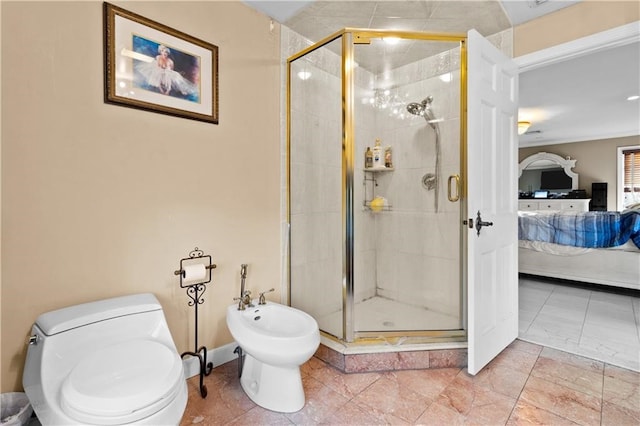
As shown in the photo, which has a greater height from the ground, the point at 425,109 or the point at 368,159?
the point at 425,109

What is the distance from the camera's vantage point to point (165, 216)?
5.83 feet

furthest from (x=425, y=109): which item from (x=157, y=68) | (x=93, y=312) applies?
(x=93, y=312)

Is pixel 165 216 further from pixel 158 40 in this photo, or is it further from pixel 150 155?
pixel 158 40

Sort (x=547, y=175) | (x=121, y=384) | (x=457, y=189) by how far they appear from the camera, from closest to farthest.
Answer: (x=121, y=384) → (x=457, y=189) → (x=547, y=175)

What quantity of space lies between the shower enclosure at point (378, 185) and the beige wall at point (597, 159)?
639 cm

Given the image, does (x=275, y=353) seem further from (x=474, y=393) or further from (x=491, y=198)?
(x=491, y=198)

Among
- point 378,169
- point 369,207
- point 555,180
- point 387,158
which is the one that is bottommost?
point 369,207

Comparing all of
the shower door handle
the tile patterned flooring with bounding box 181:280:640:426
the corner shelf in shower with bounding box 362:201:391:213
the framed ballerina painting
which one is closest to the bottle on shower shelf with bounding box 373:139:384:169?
the corner shelf in shower with bounding box 362:201:391:213

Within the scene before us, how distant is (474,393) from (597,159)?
7.35 meters

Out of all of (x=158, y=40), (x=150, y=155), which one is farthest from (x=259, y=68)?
(x=150, y=155)

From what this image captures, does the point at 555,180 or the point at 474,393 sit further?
the point at 555,180

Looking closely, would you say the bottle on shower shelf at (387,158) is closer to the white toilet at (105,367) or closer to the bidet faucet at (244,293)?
the bidet faucet at (244,293)

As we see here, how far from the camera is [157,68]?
5.63 feet

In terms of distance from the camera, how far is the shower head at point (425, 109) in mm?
2584
